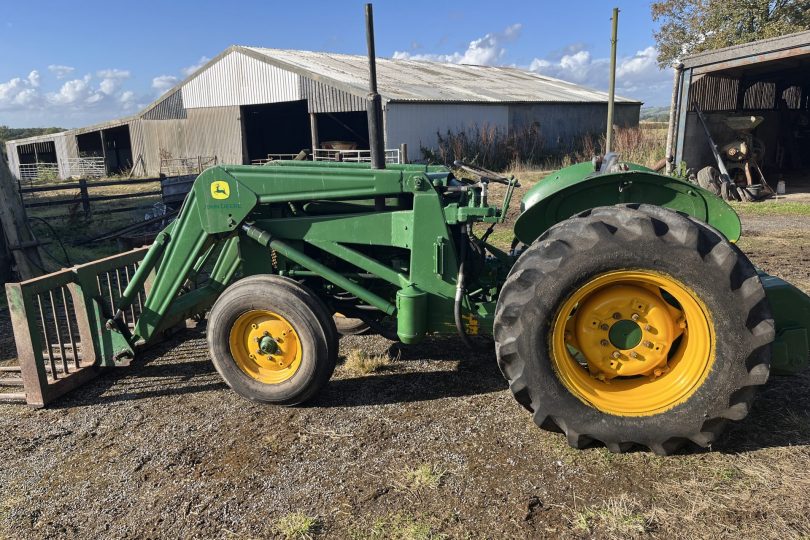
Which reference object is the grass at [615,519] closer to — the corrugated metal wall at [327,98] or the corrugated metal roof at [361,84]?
the corrugated metal roof at [361,84]

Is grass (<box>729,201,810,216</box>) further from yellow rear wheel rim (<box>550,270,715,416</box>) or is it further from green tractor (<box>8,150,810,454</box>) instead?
yellow rear wheel rim (<box>550,270,715,416</box>)

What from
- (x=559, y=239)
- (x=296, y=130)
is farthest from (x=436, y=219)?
(x=296, y=130)

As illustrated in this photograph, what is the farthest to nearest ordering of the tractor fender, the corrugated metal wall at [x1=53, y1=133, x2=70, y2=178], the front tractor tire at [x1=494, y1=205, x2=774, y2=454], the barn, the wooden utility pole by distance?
the corrugated metal wall at [x1=53, y1=133, x2=70, y2=178] → the barn → the wooden utility pole → the tractor fender → the front tractor tire at [x1=494, y1=205, x2=774, y2=454]

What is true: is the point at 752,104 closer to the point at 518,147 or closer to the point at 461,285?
the point at 518,147

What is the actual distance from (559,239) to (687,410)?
3.42 feet

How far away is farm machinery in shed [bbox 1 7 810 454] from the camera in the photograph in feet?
9.39

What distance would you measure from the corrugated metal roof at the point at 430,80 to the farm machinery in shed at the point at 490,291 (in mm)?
15468

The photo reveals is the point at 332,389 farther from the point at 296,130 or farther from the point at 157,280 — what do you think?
the point at 296,130

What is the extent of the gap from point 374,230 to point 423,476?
62.5 inches

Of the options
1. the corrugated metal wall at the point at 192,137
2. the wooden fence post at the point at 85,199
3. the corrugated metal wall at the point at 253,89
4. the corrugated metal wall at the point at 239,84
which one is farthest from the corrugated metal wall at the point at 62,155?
the wooden fence post at the point at 85,199

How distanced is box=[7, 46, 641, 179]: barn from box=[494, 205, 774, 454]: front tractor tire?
1512 cm

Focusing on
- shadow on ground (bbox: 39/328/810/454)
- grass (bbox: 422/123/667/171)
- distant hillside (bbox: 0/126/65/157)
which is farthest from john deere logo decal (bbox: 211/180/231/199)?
distant hillside (bbox: 0/126/65/157)

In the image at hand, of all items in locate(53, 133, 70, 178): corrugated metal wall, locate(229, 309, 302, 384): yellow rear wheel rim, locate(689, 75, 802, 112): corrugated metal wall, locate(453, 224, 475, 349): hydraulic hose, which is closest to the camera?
locate(453, 224, 475, 349): hydraulic hose

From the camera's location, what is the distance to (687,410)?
2893 millimetres
